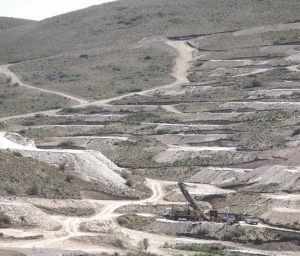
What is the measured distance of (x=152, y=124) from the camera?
328 ft

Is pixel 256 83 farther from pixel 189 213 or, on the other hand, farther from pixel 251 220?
pixel 251 220

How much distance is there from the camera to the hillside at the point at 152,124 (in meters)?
57.3

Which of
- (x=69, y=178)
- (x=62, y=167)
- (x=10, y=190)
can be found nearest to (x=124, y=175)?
(x=62, y=167)

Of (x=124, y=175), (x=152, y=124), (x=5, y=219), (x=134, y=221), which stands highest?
(x=5, y=219)

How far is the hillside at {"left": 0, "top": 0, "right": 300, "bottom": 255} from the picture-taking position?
5734 cm

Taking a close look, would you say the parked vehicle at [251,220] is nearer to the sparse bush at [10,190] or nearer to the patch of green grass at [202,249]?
the patch of green grass at [202,249]

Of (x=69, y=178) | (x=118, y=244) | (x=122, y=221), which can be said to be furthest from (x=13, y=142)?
(x=118, y=244)

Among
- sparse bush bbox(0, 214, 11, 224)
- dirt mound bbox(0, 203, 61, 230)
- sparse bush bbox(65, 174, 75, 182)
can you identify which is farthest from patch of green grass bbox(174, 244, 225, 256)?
sparse bush bbox(65, 174, 75, 182)

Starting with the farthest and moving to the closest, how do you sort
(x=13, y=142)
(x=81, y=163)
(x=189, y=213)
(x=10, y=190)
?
1. (x=13, y=142)
2. (x=81, y=163)
3. (x=189, y=213)
4. (x=10, y=190)

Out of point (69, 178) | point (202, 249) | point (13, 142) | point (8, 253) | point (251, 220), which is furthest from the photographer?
point (13, 142)

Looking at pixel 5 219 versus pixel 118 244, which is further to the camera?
pixel 5 219

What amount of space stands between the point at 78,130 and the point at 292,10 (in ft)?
187

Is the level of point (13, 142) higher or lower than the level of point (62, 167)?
higher

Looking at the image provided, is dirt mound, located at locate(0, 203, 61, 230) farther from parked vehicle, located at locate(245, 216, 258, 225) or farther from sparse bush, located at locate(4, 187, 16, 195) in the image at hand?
parked vehicle, located at locate(245, 216, 258, 225)
